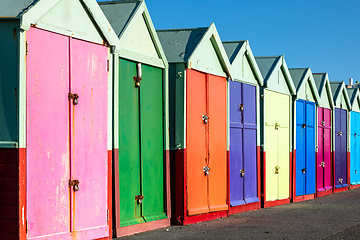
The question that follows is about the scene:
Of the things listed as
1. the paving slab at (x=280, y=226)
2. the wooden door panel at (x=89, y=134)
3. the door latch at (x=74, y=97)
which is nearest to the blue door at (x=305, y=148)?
the paving slab at (x=280, y=226)

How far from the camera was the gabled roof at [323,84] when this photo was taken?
66.5 ft

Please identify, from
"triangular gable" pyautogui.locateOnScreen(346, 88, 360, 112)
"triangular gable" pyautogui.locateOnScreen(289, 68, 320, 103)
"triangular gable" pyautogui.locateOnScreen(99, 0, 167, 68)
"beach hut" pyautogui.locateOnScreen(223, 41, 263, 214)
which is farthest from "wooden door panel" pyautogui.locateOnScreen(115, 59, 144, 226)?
"triangular gable" pyautogui.locateOnScreen(346, 88, 360, 112)

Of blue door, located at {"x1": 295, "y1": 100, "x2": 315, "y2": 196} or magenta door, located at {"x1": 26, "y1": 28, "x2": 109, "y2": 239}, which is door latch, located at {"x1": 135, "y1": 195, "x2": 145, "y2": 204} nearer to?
magenta door, located at {"x1": 26, "y1": 28, "x2": 109, "y2": 239}

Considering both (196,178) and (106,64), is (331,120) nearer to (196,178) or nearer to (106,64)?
(196,178)

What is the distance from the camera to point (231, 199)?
13.5 metres

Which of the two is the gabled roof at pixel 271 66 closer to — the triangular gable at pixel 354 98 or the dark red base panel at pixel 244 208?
the dark red base panel at pixel 244 208

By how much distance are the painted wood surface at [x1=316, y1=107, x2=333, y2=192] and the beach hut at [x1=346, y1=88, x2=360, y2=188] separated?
3079 millimetres

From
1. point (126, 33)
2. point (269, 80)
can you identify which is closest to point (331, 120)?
point (269, 80)

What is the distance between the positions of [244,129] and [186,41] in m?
3.31

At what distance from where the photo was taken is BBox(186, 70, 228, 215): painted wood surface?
38.0 ft

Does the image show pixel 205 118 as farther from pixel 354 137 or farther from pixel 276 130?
pixel 354 137

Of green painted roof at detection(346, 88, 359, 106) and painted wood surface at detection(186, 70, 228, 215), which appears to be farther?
green painted roof at detection(346, 88, 359, 106)

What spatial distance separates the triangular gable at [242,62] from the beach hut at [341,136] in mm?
7677

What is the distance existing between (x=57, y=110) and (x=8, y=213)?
1500mm
